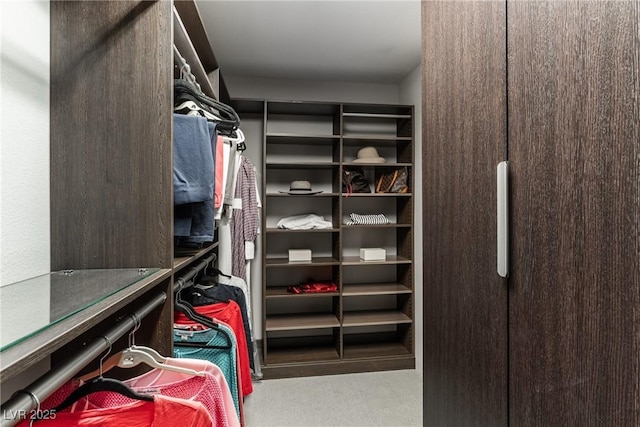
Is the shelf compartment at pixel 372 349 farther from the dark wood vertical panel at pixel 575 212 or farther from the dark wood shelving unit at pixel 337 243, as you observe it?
the dark wood vertical panel at pixel 575 212

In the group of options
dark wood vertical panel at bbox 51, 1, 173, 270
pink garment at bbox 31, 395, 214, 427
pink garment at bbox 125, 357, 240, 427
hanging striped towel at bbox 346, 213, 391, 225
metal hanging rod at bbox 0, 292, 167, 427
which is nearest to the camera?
metal hanging rod at bbox 0, 292, 167, 427

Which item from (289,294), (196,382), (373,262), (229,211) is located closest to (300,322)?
(289,294)

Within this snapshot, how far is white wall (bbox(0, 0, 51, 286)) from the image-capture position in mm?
818

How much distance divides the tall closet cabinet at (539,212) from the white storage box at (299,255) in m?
1.93

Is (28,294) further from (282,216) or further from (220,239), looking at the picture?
(282,216)

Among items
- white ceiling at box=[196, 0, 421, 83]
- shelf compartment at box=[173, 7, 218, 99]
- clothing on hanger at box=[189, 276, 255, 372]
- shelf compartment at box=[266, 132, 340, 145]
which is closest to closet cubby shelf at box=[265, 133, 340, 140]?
shelf compartment at box=[266, 132, 340, 145]

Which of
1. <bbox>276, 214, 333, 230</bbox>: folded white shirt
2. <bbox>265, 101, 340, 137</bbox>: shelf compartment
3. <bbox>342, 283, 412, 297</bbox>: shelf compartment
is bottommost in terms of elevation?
<bbox>342, 283, 412, 297</bbox>: shelf compartment

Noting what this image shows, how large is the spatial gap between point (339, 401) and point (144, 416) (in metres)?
2.07

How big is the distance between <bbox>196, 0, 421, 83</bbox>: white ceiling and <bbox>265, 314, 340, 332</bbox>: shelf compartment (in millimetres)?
2212

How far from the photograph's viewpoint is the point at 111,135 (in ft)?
3.40

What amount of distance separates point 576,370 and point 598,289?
167 mm

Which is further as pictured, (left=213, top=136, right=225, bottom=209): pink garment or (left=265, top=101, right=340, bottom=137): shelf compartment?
(left=265, top=101, right=340, bottom=137): shelf compartment

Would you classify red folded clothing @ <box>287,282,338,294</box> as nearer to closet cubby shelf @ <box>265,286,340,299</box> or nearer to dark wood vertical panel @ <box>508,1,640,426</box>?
closet cubby shelf @ <box>265,286,340,299</box>

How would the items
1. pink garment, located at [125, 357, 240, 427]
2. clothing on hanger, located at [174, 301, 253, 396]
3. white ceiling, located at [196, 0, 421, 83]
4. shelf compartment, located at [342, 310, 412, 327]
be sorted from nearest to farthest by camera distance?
1. pink garment, located at [125, 357, 240, 427]
2. clothing on hanger, located at [174, 301, 253, 396]
3. white ceiling, located at [196, 0, 421, 83]
4. shelf compartment, located at [342, 310, 412, 327]
